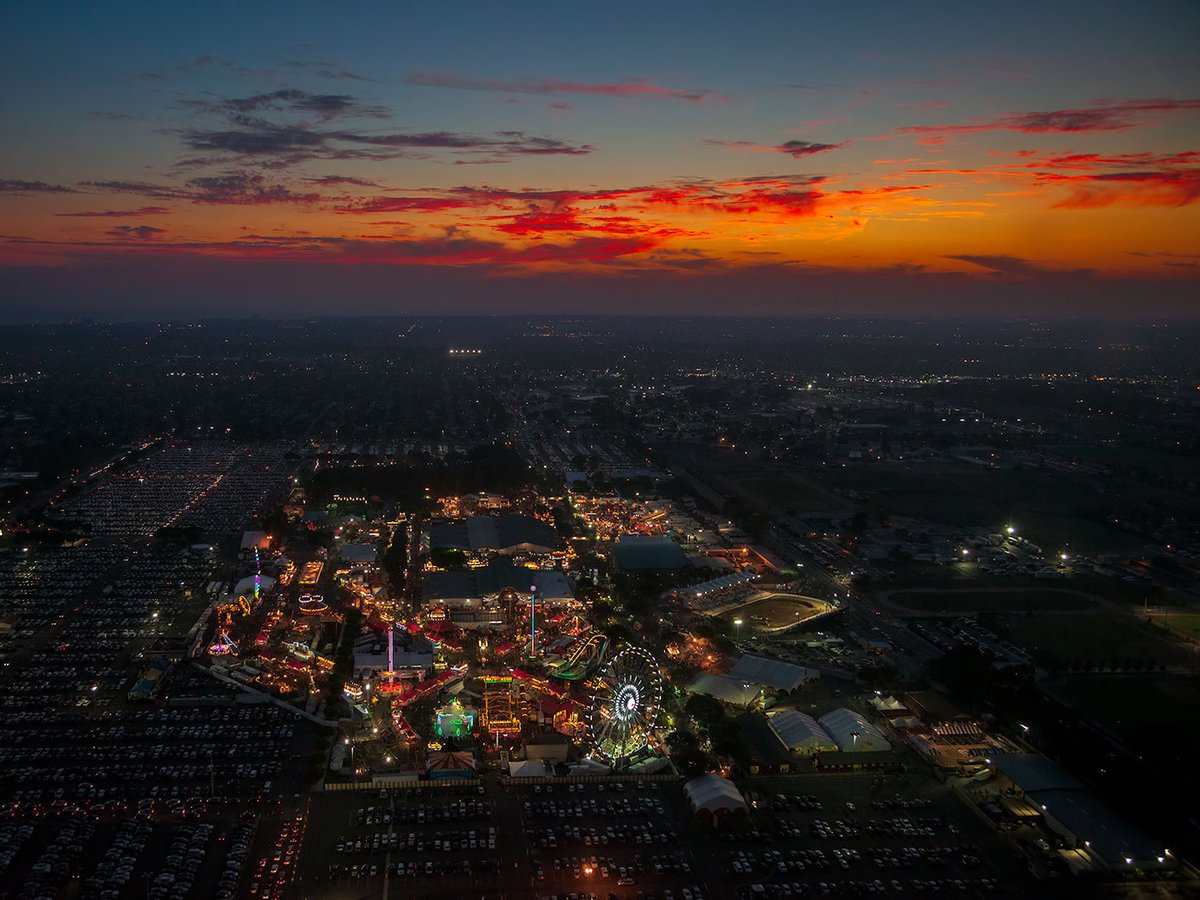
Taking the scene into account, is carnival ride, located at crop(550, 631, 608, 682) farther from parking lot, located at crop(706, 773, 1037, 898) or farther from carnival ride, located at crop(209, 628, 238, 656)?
carnival ride, located at crop(209, 628, 238, 656)

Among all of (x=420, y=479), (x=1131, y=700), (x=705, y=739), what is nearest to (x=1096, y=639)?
(x=1131, y=700)

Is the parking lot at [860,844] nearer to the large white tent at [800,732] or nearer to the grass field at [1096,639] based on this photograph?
the large white tent at [800,732]

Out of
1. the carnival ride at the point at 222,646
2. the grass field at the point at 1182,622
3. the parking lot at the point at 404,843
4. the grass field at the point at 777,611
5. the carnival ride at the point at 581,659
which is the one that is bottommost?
the grass field at the point at 777,611

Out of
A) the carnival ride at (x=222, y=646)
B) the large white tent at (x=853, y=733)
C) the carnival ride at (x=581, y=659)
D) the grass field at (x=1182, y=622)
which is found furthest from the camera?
the grass field at (x=1182, y=622)

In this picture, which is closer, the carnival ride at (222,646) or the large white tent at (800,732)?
the large white tent at (800,732)

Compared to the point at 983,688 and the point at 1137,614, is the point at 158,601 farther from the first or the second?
the point at 1137,614

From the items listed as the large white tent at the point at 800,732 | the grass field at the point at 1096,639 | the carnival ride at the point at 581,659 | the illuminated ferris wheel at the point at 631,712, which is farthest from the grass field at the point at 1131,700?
the carnival ride at the point at 581,659

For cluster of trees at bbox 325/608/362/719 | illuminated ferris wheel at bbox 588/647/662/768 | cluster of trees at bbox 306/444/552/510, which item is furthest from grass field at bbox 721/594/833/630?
cluster of trees at bbox 306/444/552/510
